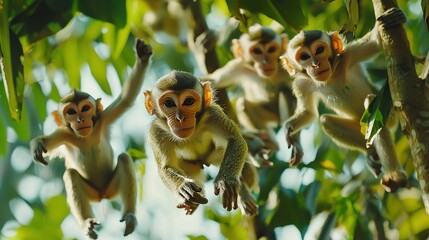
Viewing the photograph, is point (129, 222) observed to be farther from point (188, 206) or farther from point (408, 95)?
point (408, 95)

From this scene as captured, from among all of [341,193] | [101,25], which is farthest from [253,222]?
[101,25]

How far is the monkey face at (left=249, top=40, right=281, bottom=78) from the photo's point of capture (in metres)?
6.45

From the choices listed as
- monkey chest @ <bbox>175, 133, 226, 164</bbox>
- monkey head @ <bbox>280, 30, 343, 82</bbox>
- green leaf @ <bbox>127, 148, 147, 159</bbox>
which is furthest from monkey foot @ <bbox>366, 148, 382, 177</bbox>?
green leaf @ <bbox>127, 148, 147, 159</bbox>

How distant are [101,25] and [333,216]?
7.06ft

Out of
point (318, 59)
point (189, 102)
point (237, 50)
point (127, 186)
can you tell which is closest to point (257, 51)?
point (237, 50)

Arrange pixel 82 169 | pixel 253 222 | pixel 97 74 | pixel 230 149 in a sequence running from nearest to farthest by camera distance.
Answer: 1. pixel 230 149
2. pixel 253 222
3. pixel 97 74
4. pixel 82 169

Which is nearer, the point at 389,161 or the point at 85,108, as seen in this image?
the point at 389,161

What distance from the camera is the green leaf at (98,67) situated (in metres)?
5.22

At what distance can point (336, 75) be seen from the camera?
502 cm

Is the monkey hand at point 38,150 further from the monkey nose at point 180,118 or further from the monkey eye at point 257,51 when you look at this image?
the monkey eye at point 257,51

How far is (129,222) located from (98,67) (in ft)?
3.64

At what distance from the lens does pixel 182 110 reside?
362 cm

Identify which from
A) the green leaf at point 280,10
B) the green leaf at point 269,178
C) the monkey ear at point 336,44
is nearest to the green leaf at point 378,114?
the green leaf at point 280,10

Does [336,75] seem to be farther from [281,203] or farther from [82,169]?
[82,169]
